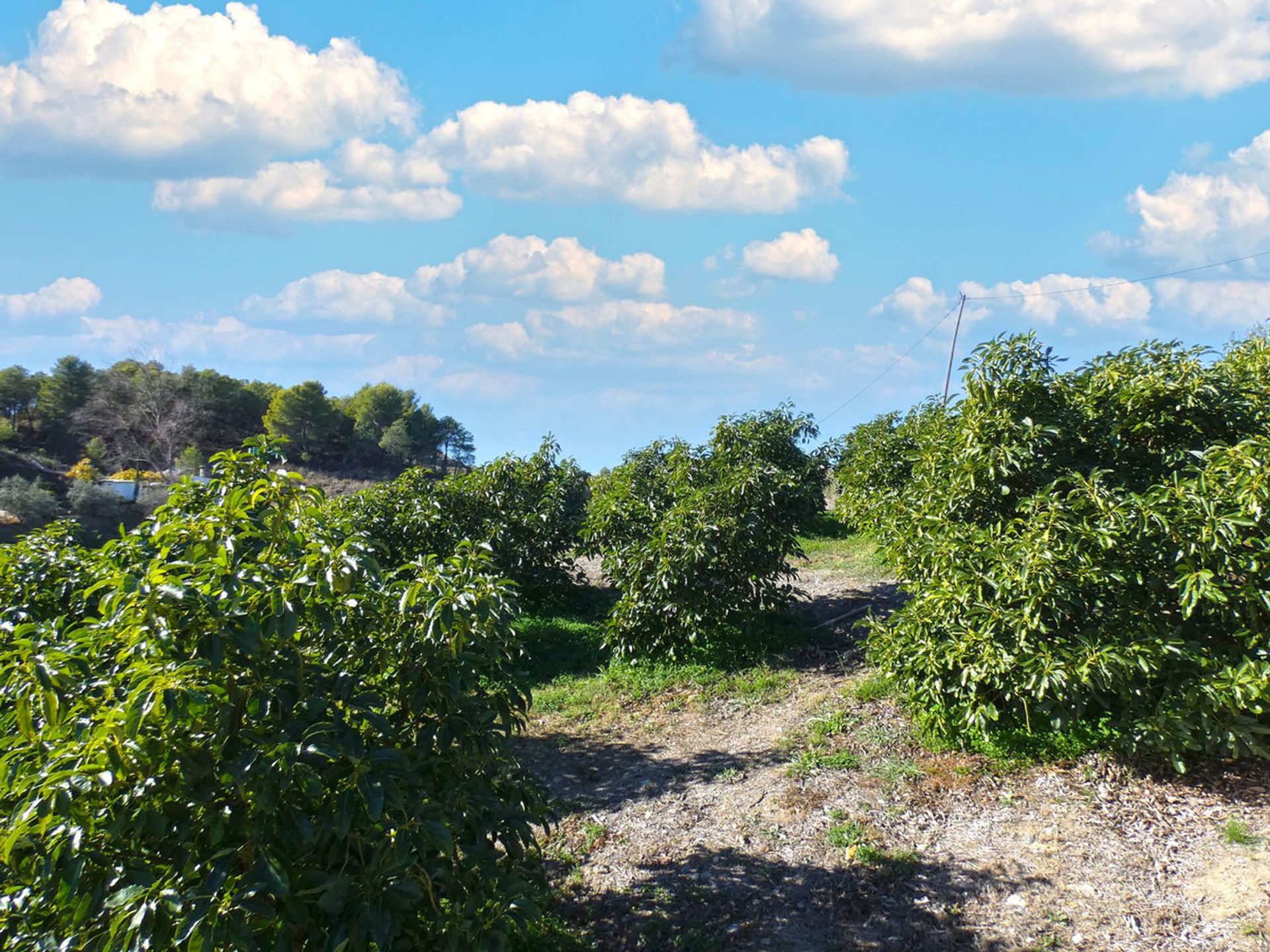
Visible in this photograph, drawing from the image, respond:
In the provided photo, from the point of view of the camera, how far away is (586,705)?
7.33m

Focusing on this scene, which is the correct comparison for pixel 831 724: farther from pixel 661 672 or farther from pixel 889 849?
pixel 661 672

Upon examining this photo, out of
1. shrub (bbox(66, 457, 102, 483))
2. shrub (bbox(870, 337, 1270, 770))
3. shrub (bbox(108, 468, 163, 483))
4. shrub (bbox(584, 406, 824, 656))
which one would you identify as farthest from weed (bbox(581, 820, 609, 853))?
shrub (bbox(108, 468, 163, 483))

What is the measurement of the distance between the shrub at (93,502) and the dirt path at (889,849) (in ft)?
58.4

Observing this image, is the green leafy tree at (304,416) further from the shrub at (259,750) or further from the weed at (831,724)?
the shrub at (259,750)

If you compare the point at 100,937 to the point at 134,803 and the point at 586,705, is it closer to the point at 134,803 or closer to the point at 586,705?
the point at 134,803

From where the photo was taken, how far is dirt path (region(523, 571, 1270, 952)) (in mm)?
3912

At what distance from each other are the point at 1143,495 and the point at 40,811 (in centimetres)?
553

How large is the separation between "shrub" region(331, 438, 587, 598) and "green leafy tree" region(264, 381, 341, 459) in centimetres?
1940

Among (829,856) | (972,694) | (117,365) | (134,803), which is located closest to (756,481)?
(972,694)

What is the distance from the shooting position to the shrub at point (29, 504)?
17.2 metres

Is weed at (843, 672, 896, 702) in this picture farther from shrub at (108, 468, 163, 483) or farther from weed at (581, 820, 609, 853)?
shrub at (108, 468, 163, 483)

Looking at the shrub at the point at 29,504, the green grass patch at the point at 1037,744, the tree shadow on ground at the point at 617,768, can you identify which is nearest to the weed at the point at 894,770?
the green grass patch at the point at 1037,744

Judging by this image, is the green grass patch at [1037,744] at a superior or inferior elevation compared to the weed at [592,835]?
superior

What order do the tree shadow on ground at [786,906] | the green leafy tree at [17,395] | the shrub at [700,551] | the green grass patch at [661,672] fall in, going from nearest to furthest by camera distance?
the tree shadow on ground at [786,906] < the green grass patch at [661,672] < the shrub at [700,551] < the green leafy tree at [17,395]
